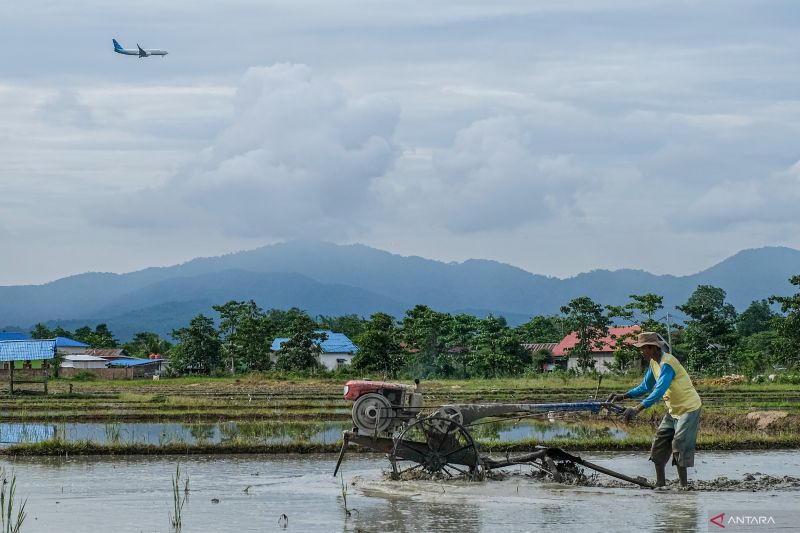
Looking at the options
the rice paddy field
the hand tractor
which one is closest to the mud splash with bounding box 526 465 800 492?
the hand tractor

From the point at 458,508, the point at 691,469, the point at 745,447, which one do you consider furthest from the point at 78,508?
the point at 745,447

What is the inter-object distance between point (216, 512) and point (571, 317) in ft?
122

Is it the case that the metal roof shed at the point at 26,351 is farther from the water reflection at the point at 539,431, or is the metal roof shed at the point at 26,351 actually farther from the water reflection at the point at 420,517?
the water reflection at the point at 420,517

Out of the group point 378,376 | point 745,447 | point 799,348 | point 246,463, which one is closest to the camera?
point 246,463

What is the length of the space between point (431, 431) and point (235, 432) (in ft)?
25.1

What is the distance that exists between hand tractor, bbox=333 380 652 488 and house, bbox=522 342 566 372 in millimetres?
38018

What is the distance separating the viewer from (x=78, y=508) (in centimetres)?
988

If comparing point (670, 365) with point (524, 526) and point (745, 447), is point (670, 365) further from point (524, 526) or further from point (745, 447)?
point (745, 447)

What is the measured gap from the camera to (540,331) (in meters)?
67.6

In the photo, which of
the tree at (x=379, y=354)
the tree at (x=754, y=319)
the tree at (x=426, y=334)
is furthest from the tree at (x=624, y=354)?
the tree at (x=754, y=319)

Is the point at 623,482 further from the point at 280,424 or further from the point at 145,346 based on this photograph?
the point at 145,346

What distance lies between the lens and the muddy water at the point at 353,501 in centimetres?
883

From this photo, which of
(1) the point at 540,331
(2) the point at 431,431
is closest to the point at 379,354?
(1) the point at 540,331

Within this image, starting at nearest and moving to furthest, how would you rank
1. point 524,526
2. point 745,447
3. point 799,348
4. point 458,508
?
point 524,526
point 458,508
point 745,447
point 799,348
